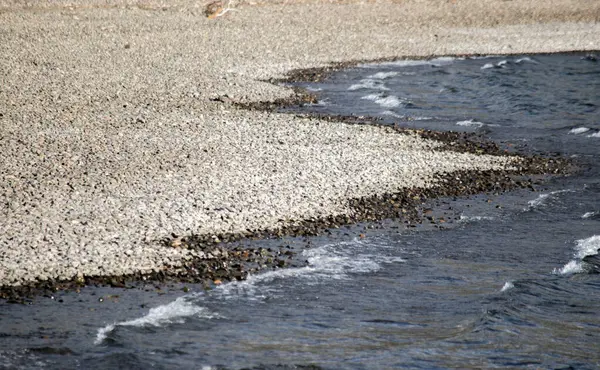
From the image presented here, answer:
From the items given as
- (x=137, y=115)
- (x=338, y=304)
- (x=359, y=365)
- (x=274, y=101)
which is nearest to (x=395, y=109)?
(x=274, y=101)

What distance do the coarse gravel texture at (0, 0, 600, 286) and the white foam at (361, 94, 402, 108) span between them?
7.80ft

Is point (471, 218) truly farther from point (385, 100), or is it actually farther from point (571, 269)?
point (385, 100)

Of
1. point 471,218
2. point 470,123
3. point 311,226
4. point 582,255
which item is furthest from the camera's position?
point 470,123

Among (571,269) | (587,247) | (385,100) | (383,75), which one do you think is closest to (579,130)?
(385,100)

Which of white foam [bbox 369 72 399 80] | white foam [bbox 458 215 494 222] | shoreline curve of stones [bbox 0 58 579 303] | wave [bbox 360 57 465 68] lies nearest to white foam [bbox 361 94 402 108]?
shoreline curve of stones [bbox 0 58 579 303]

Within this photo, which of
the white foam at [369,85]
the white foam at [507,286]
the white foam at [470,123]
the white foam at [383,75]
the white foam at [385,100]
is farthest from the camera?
the white foam at [383,75]

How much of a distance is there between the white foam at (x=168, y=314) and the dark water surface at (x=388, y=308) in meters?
0.02

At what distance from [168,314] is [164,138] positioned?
25.6ft

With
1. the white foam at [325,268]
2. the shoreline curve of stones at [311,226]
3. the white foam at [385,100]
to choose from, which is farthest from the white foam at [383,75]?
the white foam at [325,268]

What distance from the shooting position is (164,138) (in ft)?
57.3

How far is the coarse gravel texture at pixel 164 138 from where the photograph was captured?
12.3m

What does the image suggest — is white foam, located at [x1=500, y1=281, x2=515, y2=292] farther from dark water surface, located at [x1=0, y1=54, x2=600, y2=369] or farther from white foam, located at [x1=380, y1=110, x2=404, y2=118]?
white foam, located at [x1=380, y1=110, x2=404, y2=118]

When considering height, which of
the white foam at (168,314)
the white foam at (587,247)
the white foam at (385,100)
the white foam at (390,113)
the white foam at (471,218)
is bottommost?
the white foam at (587,247)

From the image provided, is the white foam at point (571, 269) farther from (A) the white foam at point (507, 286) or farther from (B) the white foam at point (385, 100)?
Result: (B) the white foam at point (385, 100)
